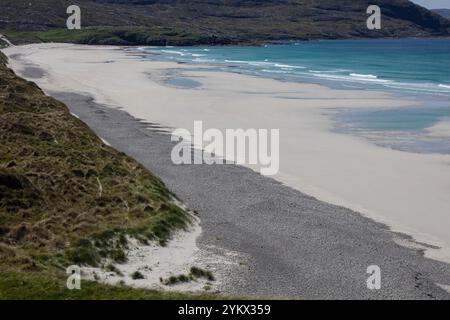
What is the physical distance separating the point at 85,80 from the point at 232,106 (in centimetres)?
2532

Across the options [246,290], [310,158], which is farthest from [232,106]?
[246,290]

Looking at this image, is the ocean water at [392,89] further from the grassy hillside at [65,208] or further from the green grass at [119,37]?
the green grass at [119,37]

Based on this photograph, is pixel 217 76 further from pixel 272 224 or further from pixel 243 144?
pixel 272 224

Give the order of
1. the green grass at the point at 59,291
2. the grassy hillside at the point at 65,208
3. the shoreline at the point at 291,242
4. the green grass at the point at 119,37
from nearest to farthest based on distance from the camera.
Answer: the green grass at the point at 59,291 → the grassy hillside at the point at 65,208 → the shoreline at the point at 291,242 → the green grass at the point at 119,37

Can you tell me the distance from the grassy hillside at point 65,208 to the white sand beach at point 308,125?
857 centimetres

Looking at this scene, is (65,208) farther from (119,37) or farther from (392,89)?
(119,37)

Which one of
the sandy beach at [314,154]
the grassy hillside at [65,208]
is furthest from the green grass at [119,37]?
the grassy hillside at [65,208]

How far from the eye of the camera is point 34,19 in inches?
7589

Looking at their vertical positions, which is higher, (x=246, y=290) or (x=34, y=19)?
(x=34, y=19)

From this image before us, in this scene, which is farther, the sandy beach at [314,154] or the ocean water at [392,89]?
the ocean water at [392,89]

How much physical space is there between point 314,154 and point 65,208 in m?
17.8

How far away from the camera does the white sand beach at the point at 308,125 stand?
25.7 m

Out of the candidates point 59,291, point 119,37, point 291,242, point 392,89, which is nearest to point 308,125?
point 291,242

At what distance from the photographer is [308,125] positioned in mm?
44406
